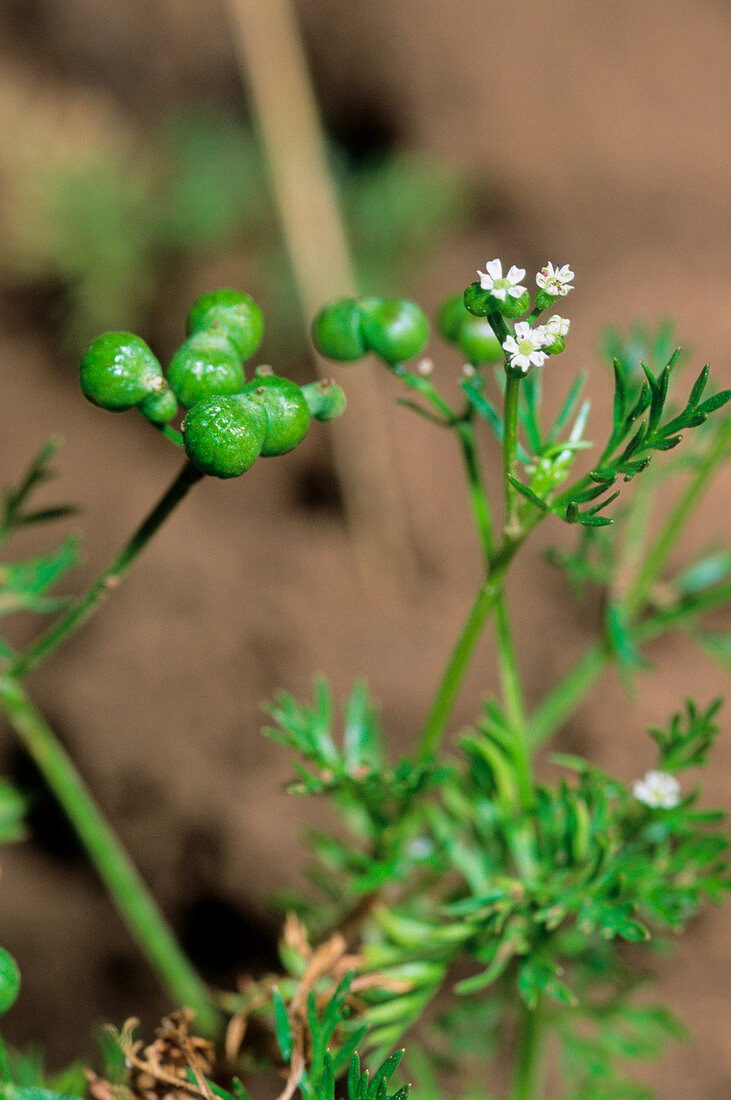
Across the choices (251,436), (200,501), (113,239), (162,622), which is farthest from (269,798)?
(113,239)

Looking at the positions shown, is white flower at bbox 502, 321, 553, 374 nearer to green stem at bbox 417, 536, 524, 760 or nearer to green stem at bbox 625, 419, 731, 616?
green stem at bbox 417, 536, 524, 760

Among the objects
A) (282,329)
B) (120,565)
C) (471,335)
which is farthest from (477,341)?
(282,329)

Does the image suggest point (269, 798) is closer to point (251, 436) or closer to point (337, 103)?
point (251, 436)

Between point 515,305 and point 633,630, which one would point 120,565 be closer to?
point 515,305

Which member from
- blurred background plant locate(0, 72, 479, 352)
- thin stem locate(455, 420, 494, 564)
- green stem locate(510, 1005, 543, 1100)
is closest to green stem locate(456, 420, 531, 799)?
thin stem locate(455, 420, 494, 564)

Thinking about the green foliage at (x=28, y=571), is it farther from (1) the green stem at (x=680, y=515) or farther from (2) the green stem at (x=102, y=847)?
(1) the green stem at (x=680, y=515)

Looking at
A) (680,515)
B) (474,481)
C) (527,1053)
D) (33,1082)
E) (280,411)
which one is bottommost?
(527,1053)
